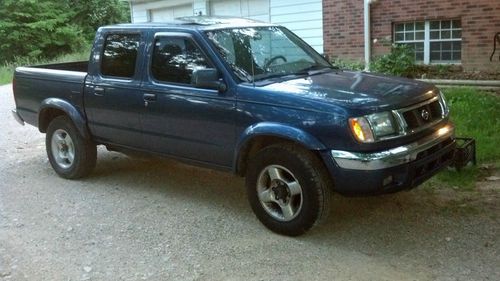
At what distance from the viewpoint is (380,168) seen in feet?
13.5

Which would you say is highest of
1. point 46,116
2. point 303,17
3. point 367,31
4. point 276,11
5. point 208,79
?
point 276,11

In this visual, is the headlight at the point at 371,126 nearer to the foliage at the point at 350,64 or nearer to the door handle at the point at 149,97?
the door handle at the point at 149,97

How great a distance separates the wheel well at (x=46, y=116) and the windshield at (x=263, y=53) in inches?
101

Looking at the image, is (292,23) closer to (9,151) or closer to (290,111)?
(9,151)

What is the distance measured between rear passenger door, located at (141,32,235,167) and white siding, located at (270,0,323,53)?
8407 mm

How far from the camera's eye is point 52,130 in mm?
6695

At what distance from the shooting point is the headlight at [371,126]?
13.5 ft

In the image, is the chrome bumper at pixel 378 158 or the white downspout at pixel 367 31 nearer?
the chrome bumper at pixel 378 158

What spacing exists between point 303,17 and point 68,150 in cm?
842

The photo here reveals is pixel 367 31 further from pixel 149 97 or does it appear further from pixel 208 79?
pixel 208 79

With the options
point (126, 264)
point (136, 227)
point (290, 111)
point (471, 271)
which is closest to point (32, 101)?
point (136, 227)

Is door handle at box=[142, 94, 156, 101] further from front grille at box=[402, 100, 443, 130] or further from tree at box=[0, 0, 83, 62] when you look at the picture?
tree at box=[0, 0, 83, 62]

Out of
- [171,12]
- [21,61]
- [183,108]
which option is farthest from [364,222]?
[21,61]

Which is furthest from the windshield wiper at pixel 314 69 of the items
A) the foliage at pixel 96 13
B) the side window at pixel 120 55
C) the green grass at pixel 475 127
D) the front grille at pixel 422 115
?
the foliage at pixel 96 13
